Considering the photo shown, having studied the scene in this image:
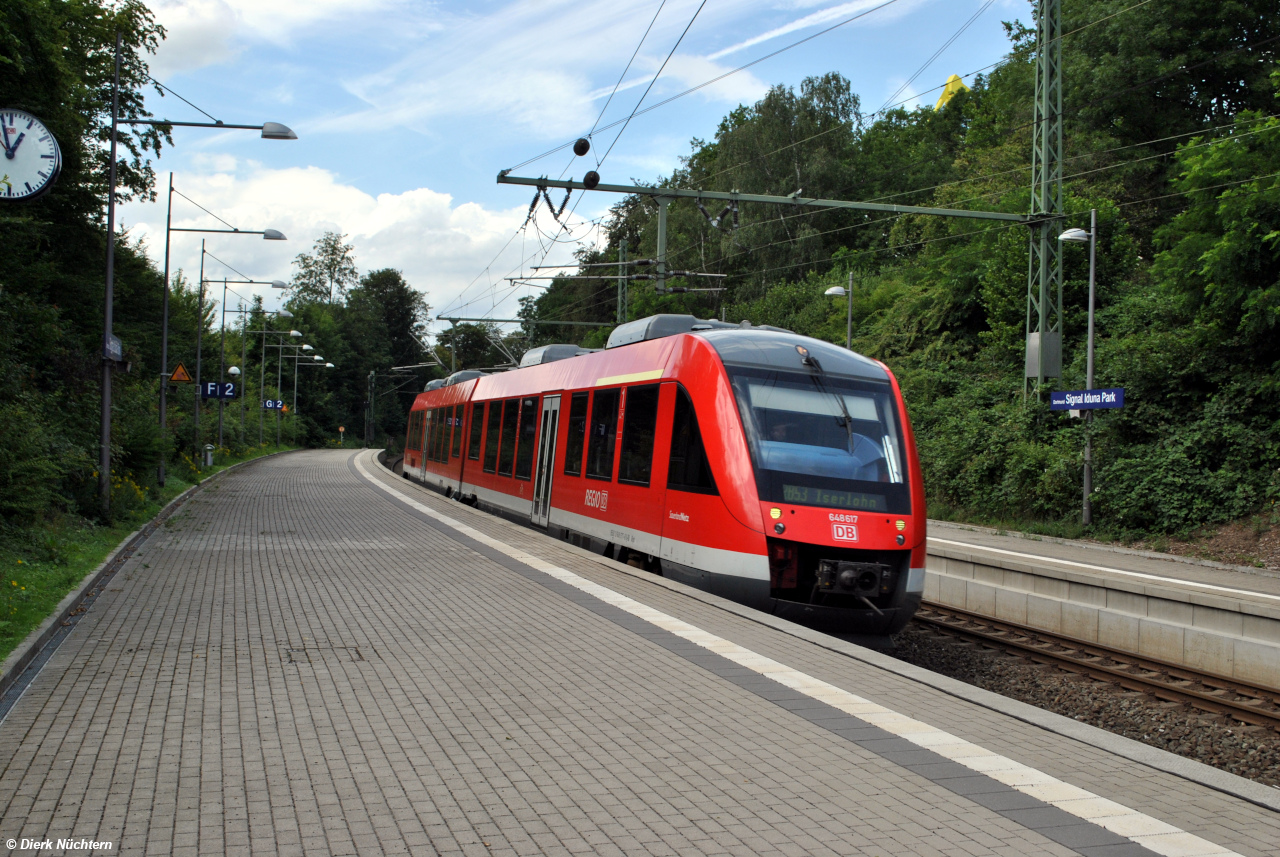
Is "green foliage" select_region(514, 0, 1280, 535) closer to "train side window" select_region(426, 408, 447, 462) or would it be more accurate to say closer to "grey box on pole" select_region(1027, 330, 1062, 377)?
"grey box on pole" select_region(1027, 330, 1062, 377)

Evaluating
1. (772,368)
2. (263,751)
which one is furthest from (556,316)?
(263,751)

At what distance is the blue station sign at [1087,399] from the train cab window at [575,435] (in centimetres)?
965

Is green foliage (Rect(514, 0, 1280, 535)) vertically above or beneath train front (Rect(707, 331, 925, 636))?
above

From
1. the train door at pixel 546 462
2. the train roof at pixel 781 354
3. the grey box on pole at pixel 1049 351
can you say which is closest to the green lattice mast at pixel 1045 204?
the grey box on pole at pixel 1049 351

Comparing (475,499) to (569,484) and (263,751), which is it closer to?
(569,484)

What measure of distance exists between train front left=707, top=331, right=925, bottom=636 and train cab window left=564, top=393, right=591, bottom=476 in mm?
4078

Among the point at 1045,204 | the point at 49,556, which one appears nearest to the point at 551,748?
the point at 49,556

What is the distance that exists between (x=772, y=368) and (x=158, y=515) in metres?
12.2

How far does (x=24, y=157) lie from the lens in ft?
32.3

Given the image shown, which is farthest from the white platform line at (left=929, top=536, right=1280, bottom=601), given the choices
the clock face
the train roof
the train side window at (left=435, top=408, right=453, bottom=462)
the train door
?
the clock face

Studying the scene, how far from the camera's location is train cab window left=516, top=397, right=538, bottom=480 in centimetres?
1727

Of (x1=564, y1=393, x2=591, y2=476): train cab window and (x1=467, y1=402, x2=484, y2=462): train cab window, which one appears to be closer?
(x1=564, y1=393, x2=591, y2=476): train cab window

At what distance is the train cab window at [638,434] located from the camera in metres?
11.7

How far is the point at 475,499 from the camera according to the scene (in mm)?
23250
